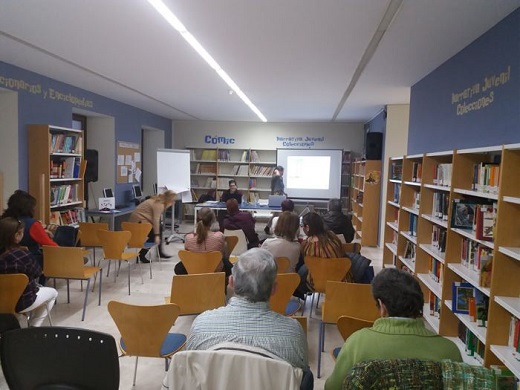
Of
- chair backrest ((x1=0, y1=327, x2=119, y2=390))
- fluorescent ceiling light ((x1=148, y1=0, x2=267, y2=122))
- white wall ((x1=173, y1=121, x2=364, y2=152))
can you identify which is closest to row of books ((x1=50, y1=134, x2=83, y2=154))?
fluorescent ceiling light ((x1=148, y1=0, x2=267, y2=122))

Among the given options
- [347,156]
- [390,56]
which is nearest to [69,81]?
[390,56]

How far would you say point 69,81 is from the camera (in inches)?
249

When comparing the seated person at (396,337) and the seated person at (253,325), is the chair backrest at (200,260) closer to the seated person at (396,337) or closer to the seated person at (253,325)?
the seated person at (253,325)

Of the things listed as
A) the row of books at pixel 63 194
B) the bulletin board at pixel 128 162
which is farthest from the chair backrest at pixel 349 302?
the bulletin board at pixel 128 162

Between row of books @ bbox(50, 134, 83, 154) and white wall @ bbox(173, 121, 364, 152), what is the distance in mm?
5747

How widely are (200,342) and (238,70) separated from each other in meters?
4.26

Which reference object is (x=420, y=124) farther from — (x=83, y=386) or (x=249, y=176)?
(x=249, y=176)

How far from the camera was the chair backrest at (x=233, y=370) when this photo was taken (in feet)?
4.78

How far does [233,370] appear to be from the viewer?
1.48m

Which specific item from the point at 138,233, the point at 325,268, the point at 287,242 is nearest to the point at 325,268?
the point at 325,268

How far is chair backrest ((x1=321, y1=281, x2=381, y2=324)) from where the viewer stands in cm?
291

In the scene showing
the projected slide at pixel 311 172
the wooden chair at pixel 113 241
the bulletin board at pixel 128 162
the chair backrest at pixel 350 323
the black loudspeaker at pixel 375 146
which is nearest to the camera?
the chair backrest at pixel 350 323

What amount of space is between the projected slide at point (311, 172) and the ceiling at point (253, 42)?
420 centimetres

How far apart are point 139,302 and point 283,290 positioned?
2.32 meters
